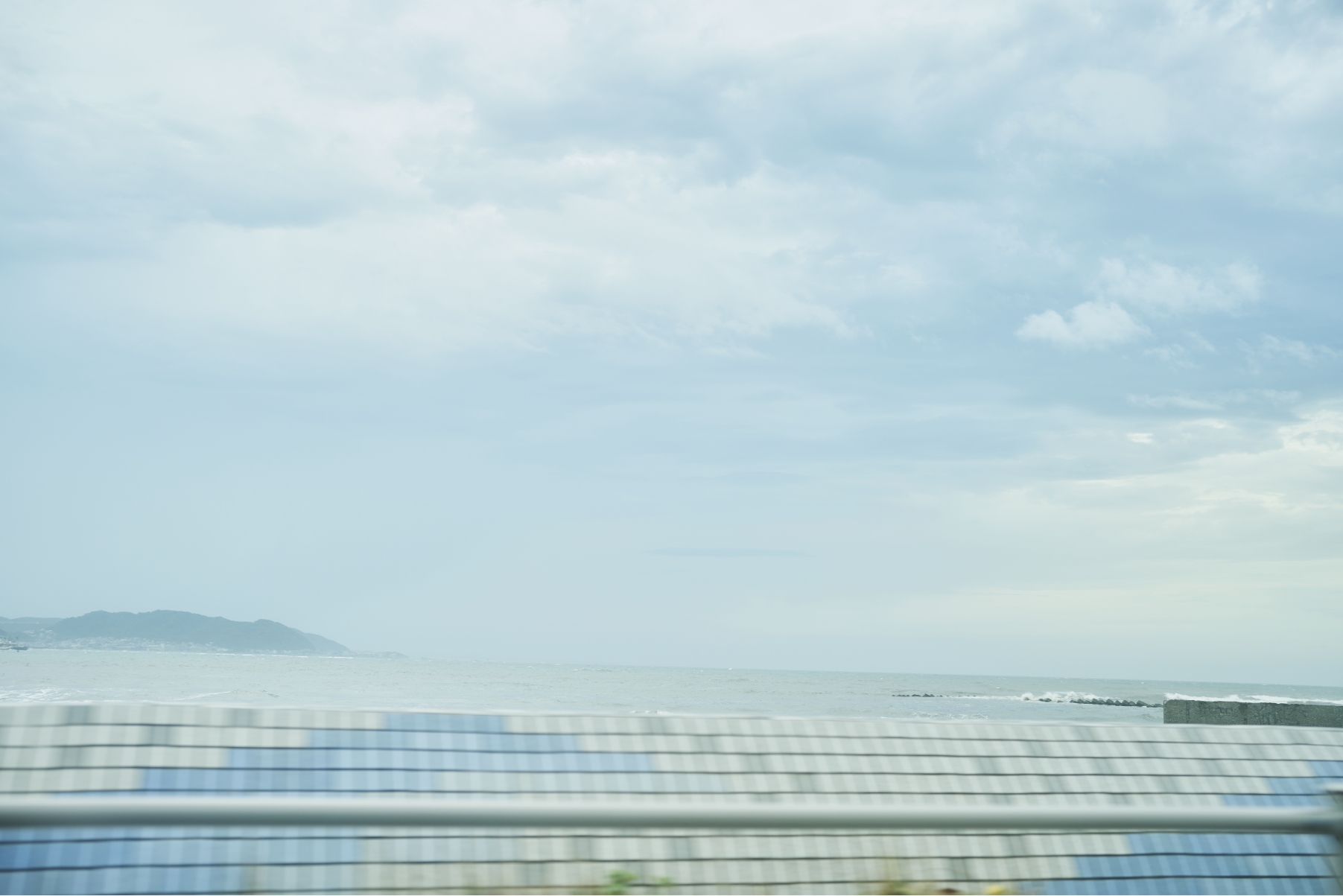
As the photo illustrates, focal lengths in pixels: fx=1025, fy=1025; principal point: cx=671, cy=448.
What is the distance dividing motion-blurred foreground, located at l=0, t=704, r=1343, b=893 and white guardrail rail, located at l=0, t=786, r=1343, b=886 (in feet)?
0.36

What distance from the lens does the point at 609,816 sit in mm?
2785

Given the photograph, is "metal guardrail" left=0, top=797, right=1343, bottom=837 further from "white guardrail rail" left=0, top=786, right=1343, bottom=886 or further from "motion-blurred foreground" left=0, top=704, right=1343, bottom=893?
"motion-blurred foreground" left=0, top=704, right=1343, bottom=893

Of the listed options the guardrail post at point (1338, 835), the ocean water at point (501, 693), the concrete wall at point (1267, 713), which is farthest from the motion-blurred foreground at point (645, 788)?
the ocean water at point (501, 693)

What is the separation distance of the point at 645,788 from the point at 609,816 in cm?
675

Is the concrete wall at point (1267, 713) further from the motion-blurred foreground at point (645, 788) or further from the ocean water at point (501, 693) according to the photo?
the ocean water at point (501, 693)

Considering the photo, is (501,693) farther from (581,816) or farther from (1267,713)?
(581,816)

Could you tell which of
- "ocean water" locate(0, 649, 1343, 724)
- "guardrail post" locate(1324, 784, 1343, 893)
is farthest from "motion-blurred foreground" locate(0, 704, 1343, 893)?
"ocean water" locate(0, 649, 1343, 724)

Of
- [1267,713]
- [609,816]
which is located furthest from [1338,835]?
[1267,713]

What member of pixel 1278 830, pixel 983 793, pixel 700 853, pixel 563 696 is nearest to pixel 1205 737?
pixel 983 793

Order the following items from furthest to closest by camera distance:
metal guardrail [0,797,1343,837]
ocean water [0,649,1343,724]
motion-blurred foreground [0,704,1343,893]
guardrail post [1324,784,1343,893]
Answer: ocean water [0,649,1343,724] → motion-blurred foreground [0,704,1343,893] → guardrail post [1324,784,1343,893] → metal guardrail [0,797,1343,837]

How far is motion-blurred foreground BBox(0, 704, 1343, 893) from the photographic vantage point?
4391 millimetres

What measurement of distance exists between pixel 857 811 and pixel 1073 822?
686 mm

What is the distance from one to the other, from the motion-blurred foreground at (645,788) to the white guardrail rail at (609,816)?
0.11 m

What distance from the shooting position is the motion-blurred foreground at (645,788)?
4391 millimetres
